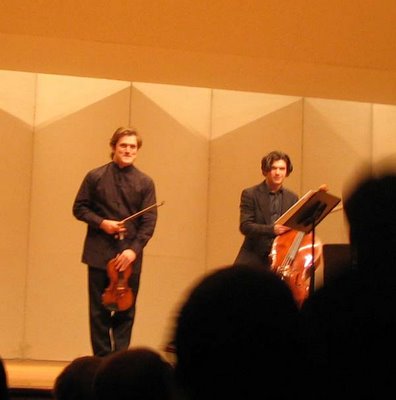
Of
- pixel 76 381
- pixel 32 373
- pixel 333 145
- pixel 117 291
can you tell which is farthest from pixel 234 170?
pixel 76 381

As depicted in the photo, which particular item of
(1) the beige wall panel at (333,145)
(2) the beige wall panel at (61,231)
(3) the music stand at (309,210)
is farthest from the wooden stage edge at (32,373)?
(1) the beige wall panel at (333,145)

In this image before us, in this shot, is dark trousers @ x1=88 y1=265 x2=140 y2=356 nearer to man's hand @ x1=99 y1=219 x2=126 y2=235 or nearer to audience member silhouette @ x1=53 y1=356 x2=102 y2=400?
man's hand @ x1=99 y1=219 x2=126 y2=235

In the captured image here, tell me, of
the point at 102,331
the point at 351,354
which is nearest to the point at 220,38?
the point at 102,331

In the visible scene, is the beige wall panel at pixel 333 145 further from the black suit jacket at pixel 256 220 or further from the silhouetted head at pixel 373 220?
the silhouetted head at pixel 373 220

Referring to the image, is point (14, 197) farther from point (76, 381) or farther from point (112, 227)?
point (76, 381)

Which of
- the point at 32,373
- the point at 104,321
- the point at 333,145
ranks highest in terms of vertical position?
the point at 333,145

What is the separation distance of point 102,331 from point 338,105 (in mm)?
3833

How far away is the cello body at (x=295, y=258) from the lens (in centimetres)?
579

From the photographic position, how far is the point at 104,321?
5.68 m

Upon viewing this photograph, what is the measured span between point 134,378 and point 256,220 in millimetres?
4933

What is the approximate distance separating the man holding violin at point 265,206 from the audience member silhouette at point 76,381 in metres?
4.43

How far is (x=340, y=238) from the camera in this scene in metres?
8.17

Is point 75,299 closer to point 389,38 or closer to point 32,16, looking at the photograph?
point 32,16

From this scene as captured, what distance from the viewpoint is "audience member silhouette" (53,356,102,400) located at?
1.79 metres
